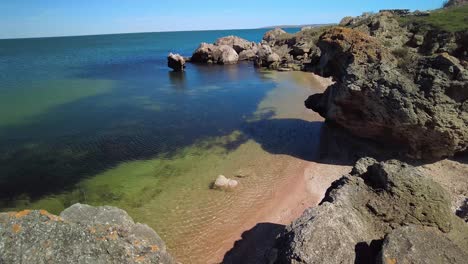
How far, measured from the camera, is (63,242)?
17.1 feet

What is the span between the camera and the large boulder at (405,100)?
13.8 m

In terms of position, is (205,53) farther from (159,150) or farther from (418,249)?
(418,249)

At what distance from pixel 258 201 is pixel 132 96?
2687 cm

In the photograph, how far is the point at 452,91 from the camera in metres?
13.8

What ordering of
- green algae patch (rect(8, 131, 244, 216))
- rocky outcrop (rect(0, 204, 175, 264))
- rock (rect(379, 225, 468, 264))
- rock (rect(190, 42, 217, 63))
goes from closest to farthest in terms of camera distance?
rocky outcrop (rect(0, 204, 175, 264))
rock (rect(379, 225, 468, 264))
green algae patch (rect(8, 131, 244, 216))
rock (rect(190, 42, 217, 63))

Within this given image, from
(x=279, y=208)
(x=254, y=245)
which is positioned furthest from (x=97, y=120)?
(x=254, y=245)

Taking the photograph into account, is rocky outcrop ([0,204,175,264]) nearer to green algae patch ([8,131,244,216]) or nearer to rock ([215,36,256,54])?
green algae patch ([8,131,244,216])

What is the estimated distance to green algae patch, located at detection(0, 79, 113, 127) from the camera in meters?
27.6

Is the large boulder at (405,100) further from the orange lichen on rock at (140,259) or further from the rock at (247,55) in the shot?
the rock at (247,55)

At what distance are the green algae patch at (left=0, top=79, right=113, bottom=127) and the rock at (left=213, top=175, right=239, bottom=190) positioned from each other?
20014 millimetres

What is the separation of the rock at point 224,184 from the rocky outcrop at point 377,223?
23.2 ft

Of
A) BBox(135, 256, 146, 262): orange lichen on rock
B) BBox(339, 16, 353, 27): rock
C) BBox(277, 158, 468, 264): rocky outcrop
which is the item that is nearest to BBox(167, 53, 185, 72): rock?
BBox(339, 16, 353, 27): rock

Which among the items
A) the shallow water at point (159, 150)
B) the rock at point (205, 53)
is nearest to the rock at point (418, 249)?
the shallow water at point (159, 150)

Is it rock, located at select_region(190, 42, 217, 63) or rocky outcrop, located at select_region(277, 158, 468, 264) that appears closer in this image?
rocky outcrop, located at select_region(277, 158, 468, 264)
